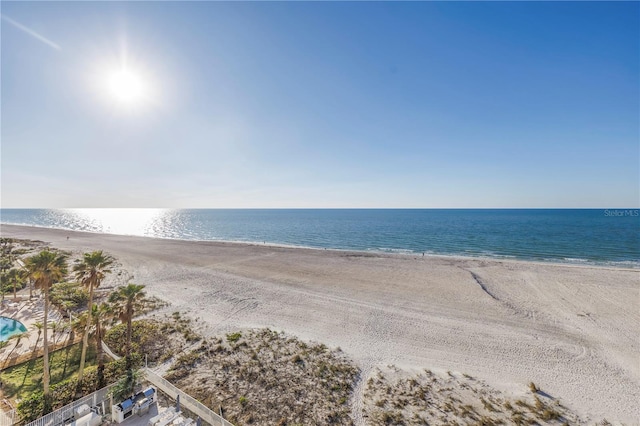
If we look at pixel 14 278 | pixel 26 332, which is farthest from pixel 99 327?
pixel 14 278

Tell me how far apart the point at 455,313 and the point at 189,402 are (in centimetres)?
2365

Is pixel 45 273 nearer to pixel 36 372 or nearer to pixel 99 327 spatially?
pixel 99 327

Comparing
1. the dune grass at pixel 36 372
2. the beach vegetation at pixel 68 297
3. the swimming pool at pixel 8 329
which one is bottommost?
the dune grass at pixel 36 372

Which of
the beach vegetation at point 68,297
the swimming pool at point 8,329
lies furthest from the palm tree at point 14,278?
the swimming pool at point 8,329

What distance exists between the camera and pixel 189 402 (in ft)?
44.1

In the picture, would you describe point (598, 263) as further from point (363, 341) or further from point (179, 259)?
point (179, 259)

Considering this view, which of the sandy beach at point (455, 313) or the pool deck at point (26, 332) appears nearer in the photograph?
the sandy beach at point (455, 313)

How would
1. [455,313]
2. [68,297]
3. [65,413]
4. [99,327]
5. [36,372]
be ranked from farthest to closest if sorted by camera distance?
[68,297]
[455,313]
[36,372]
[99,327]
[65,413]

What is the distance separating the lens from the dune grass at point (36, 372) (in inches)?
566

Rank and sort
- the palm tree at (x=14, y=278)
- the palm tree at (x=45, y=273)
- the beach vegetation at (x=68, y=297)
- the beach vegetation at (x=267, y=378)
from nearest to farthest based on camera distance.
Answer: the palm tree at (x=45, y=273)
the beach vegetation at (x=267, y=378)
the beach vegetation at (x=68, y=297)
the palm tree at (x=14, y=278)

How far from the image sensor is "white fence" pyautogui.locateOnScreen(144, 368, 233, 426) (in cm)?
1231

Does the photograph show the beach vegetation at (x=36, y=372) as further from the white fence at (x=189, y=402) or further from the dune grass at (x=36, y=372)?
the white fence at (x=189, y=402)

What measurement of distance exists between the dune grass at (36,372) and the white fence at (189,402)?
5338mm

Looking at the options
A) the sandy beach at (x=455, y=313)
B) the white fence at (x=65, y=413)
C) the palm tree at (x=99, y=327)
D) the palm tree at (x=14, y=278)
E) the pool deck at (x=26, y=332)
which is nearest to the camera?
the white fence at (x=65, y=413)
